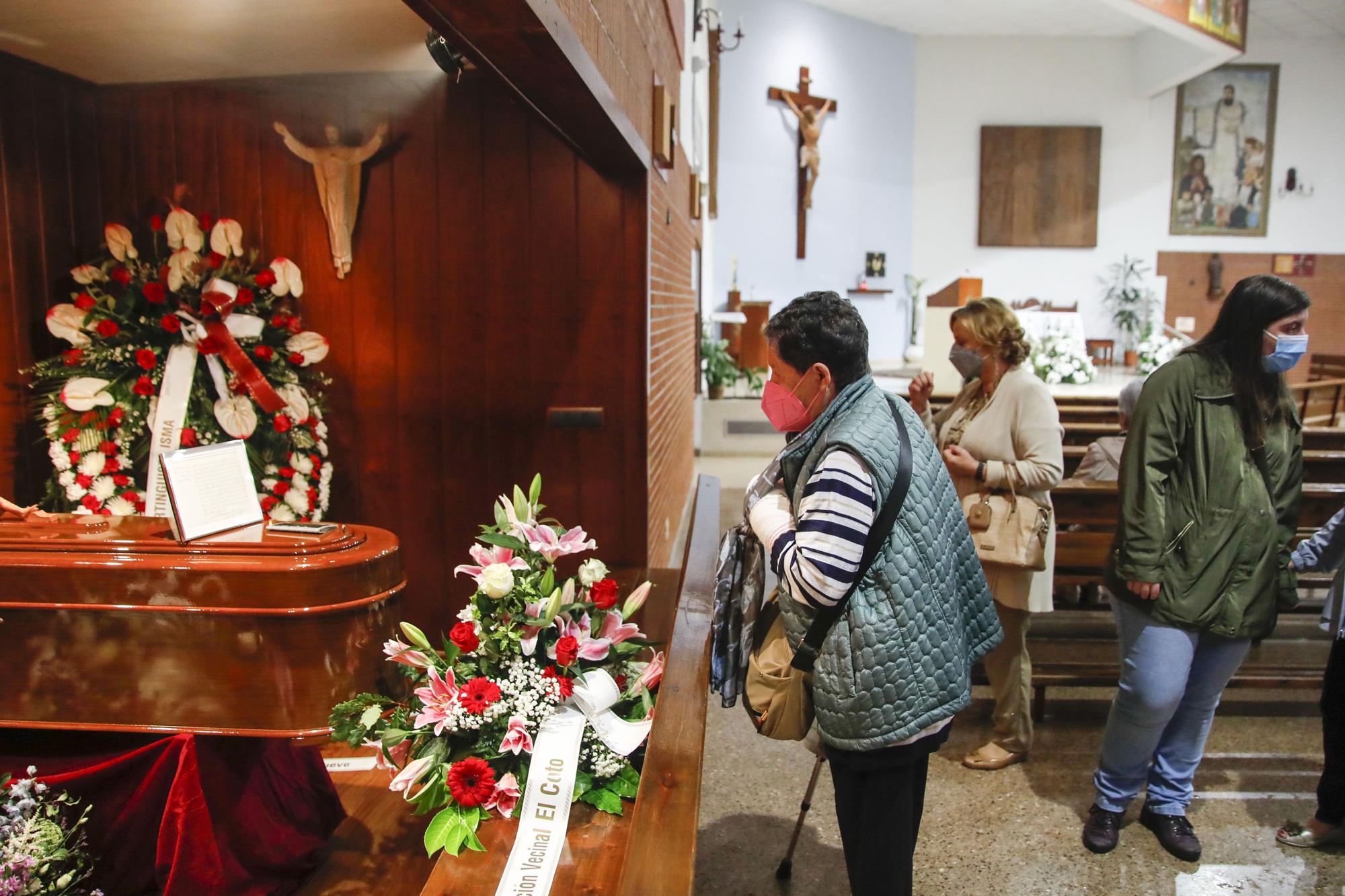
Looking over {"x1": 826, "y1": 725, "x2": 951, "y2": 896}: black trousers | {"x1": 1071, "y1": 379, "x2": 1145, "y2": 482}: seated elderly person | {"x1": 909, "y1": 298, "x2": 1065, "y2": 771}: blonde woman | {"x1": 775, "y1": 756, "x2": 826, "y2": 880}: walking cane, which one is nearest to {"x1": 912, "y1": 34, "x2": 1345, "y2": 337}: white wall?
{"x1": 1071, "y1": 379, "x2": 1145, "y2": 482}: seated elderly person

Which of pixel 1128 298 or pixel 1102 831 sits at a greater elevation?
pixel 1128 298

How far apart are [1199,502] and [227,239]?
3.15 m

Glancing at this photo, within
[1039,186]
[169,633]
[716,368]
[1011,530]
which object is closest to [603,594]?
[169,633]

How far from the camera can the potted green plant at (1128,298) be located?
1428cm

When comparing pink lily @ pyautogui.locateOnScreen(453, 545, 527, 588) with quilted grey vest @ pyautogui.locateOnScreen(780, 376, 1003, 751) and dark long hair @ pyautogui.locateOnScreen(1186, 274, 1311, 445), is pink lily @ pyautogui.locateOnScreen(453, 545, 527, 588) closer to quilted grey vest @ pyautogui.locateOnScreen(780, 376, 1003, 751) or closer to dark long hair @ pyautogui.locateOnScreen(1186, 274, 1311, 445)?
quilted grey vest @ pyautogui.locateOnScreen(780, 376, 1003, 751)

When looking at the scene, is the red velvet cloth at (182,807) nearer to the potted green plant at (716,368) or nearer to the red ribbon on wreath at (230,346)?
the red ribbon on wreath at (230,346)

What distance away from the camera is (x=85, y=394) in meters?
3.10

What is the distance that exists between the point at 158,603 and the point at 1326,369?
11.7m

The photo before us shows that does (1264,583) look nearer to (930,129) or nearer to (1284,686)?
(1284,686)

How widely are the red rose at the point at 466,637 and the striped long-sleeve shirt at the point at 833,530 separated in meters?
0.71

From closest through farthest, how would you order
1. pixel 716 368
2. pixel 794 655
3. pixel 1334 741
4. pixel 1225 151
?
pixel 794 655 → pixel 1334 741 → pixel 716 368 → pixel 1225 151

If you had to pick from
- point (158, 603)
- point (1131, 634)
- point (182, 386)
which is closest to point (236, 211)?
point (182, 386)

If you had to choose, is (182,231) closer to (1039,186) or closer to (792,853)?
(792,853)

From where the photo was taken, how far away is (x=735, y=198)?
1279cm
